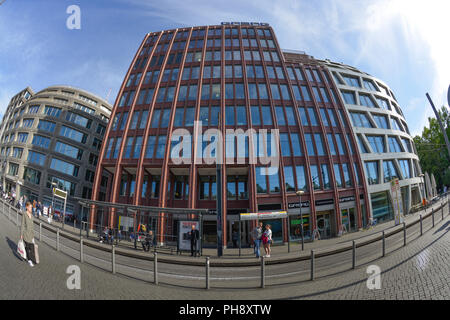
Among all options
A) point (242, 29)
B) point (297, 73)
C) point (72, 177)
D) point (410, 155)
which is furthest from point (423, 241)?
point (72, 177)

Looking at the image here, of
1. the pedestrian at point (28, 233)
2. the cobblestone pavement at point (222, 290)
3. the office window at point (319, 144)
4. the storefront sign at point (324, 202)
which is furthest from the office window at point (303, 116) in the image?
the pedestrian at point (28, 233)

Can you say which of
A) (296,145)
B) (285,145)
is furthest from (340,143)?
(285,145)

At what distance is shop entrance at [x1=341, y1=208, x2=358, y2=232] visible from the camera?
2098cm

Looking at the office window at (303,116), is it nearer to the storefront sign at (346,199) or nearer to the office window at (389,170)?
the storefront sign at (346,199)

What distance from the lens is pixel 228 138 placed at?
2005 centimetres

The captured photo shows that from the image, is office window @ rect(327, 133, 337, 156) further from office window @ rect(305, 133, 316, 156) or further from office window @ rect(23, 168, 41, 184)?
office window @ rect(23, 168, 41, 184)

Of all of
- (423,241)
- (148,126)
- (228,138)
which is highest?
(148,126)

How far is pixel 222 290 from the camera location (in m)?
5.90

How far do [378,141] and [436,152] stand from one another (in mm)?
28842

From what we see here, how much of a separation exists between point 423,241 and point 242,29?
3217cm

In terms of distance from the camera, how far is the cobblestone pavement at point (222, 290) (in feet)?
15.7

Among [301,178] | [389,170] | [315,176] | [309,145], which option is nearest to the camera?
[301,178]

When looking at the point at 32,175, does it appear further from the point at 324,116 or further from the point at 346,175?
the point at 346,175
